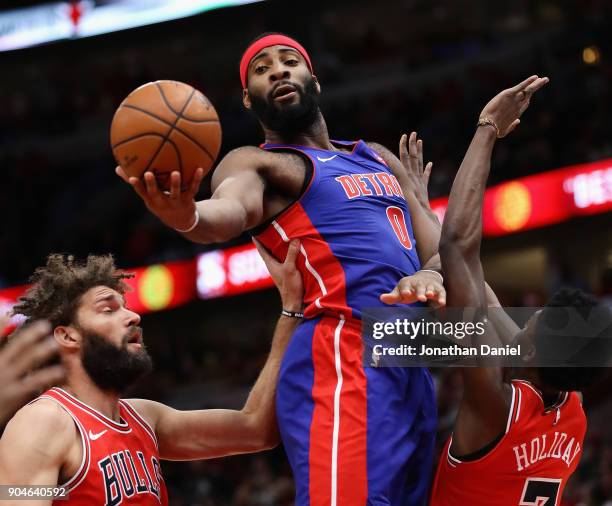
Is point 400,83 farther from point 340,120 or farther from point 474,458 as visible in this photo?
point 474,458

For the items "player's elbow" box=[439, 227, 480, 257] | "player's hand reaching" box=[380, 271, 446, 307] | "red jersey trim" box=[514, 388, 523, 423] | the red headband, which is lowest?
"red jersey trim" box=[514, 388, 523, 423]

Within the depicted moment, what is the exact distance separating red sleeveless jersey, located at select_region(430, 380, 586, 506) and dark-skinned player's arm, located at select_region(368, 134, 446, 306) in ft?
1.92

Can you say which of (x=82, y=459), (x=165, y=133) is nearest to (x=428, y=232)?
(x=165, y=133)

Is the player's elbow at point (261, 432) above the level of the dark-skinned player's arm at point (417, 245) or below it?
below

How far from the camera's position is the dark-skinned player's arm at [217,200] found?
3570 millimetres

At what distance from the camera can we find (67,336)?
4613mm

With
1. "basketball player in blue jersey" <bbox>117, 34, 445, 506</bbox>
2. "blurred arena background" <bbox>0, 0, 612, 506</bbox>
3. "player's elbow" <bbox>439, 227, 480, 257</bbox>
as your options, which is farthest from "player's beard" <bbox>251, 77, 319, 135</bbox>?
"blurred arena background" <bbox>0, 0, 612, 506</bbox>

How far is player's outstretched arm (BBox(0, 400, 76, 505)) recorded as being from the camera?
4027 mm

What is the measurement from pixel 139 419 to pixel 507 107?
2114 millimetres

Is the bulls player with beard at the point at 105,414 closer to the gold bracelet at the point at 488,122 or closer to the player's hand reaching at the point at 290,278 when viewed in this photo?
the player's hand reaching at the point at 290,278

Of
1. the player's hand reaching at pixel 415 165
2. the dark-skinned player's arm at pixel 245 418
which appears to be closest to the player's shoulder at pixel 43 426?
the dark-skinned player's arm at pixel 245 418

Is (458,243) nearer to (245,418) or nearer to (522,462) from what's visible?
(522,462)

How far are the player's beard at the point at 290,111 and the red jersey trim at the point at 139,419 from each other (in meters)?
1.41

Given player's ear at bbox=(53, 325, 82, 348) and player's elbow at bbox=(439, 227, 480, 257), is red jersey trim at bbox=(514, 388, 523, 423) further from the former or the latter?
A: player's ear at bbox=(53, 325, 82, 348)
